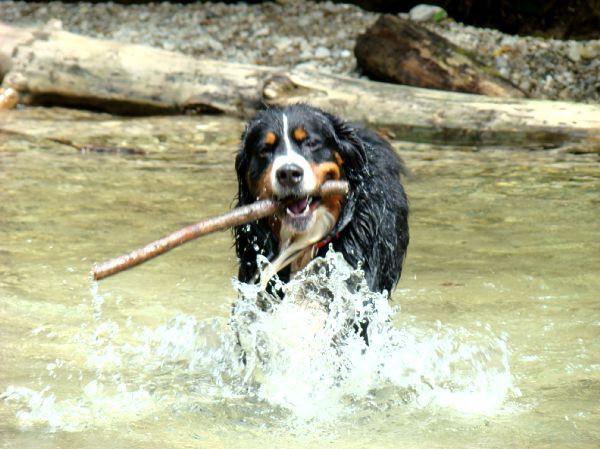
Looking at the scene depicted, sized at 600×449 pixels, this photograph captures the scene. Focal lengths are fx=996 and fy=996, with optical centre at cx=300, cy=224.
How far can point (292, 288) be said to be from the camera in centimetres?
434

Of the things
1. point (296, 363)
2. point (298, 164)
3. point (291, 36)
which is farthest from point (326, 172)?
point (291, 36)

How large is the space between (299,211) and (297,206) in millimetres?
24

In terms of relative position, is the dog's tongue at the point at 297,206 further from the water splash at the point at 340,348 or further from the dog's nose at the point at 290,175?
the water splash at the point at 340,348

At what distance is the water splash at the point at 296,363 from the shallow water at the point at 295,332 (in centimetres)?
1

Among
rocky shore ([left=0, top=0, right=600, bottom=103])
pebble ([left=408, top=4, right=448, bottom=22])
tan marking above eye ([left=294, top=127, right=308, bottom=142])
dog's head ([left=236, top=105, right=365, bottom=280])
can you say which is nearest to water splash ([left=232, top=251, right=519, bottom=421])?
dog's head ([left=236, top=105, right=365, bottom=280])

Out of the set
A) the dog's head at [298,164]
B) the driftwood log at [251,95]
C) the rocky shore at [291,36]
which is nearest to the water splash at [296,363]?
the dog's head at [298,164]

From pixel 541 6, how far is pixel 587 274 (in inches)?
339

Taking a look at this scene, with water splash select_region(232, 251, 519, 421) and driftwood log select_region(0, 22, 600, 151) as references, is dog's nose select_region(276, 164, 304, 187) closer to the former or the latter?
water splash select_region(232, 251, 519, 421)

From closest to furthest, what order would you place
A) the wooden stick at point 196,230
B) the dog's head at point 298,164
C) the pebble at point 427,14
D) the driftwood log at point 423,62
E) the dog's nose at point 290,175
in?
the wooden stick at point 196,230
the dog's nose at point 290,175
the dog's head at point 298,164
the driftwood log at point 423,62
the pebble at point 427,14

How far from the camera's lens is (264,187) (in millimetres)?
4238

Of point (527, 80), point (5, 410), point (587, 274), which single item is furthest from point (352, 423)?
point (527, 80)

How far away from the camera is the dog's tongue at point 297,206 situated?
165 inches

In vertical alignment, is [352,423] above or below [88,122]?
above

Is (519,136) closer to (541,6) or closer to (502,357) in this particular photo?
(502,357)
